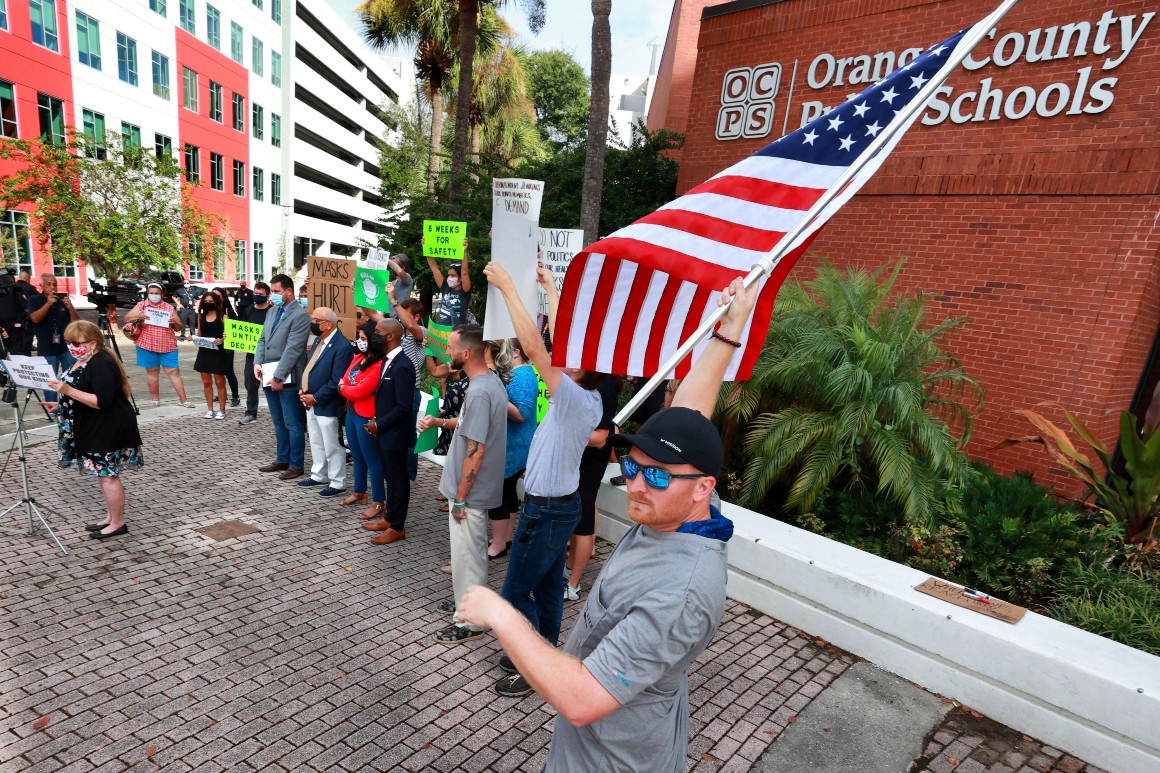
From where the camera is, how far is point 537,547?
3.75 metres

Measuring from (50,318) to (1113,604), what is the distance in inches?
538

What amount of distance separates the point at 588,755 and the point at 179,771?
2.53 meters

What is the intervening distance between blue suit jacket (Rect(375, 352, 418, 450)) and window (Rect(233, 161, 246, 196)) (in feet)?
126

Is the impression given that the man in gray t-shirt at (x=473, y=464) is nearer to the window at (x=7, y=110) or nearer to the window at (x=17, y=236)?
the window at (x=17, y=236)

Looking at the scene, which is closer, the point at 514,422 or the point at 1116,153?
the point at 514,422

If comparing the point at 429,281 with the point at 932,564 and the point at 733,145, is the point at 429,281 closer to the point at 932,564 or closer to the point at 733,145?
the point at 733,145

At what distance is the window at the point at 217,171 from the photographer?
115 ft

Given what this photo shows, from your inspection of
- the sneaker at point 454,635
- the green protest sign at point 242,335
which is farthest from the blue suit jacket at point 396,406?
the green protest sign at point 242,335

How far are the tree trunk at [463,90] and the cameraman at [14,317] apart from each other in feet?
25.5

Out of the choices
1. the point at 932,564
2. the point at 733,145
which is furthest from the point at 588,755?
the point at 733,145

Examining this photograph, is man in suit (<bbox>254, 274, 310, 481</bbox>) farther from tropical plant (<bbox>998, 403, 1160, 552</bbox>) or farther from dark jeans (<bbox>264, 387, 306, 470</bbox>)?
tropical plant (<bbox>998, 403, 1160, 552</bbox>)

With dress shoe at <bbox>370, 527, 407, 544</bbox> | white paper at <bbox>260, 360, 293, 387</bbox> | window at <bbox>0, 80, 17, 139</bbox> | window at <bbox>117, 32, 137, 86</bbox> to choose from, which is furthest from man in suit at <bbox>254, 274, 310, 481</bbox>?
window at <bbox>117, 32, 137, 86</bbox>

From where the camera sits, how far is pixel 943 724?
12.8ft

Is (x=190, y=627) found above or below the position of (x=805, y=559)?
below
